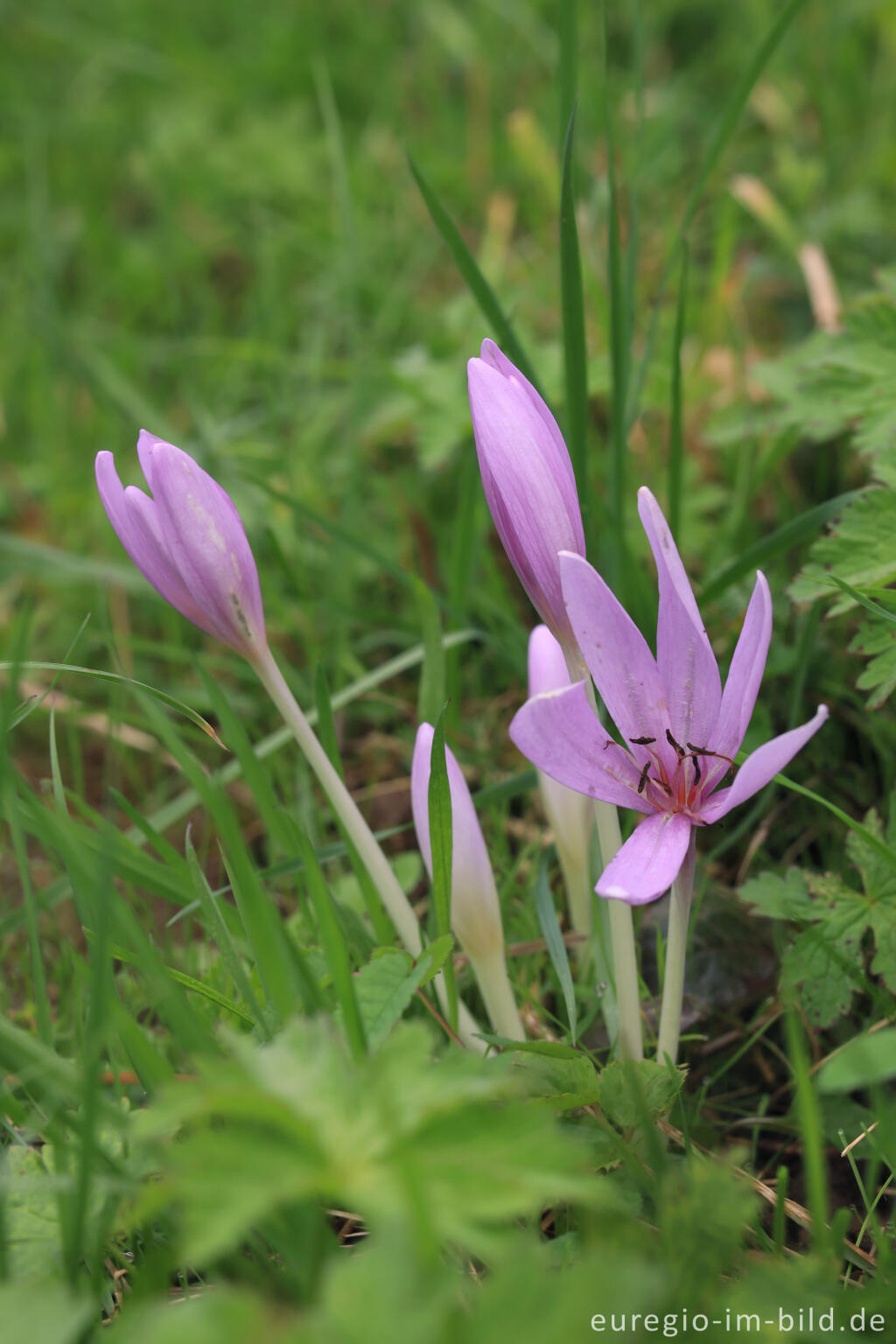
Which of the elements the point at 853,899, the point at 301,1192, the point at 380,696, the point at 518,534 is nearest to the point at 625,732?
the point at 518,534

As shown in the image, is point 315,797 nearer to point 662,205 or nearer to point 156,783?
point 156,783

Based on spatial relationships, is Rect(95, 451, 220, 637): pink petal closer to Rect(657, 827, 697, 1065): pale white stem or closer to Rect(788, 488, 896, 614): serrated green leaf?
Rect(657, 827, 697, 1065): pale white stem

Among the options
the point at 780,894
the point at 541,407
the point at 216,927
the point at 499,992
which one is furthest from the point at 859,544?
the point at 216,927

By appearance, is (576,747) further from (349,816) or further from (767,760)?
(349,816)

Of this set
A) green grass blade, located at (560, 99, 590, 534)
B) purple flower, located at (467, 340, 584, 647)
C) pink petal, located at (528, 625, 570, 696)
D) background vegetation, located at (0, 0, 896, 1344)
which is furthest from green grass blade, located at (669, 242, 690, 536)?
purple flower, located at (467, 340, 584, 647)

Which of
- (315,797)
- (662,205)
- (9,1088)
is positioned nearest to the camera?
(9,1088)
